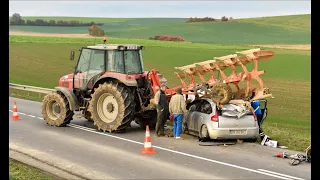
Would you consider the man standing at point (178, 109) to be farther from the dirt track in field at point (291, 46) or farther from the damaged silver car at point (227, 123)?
the dirt track in field at point (291, 46)

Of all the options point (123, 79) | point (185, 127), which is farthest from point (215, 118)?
point (123, 79)

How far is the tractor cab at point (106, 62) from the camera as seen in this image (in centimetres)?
1669

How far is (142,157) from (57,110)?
597 centimetres

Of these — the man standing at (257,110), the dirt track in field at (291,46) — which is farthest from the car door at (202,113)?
the dirt track in field at (291,46)

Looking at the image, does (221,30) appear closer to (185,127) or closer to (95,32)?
(95,32)

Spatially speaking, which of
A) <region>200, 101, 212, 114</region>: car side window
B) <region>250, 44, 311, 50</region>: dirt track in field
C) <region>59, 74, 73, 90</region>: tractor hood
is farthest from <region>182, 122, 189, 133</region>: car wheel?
<region>250, 44, 311, 50</region>: dirt track in field

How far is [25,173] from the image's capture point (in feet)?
35.8

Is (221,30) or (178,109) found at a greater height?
(221,30)

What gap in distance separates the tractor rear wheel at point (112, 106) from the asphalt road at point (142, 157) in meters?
0.35

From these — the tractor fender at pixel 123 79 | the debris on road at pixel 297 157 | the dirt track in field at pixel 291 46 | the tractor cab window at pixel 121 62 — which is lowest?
the debris on road at pixel 297 157

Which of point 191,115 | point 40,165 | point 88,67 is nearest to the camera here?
point 40,165

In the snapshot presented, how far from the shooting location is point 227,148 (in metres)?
13.6

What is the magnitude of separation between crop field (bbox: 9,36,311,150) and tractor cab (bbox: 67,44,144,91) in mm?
5051
